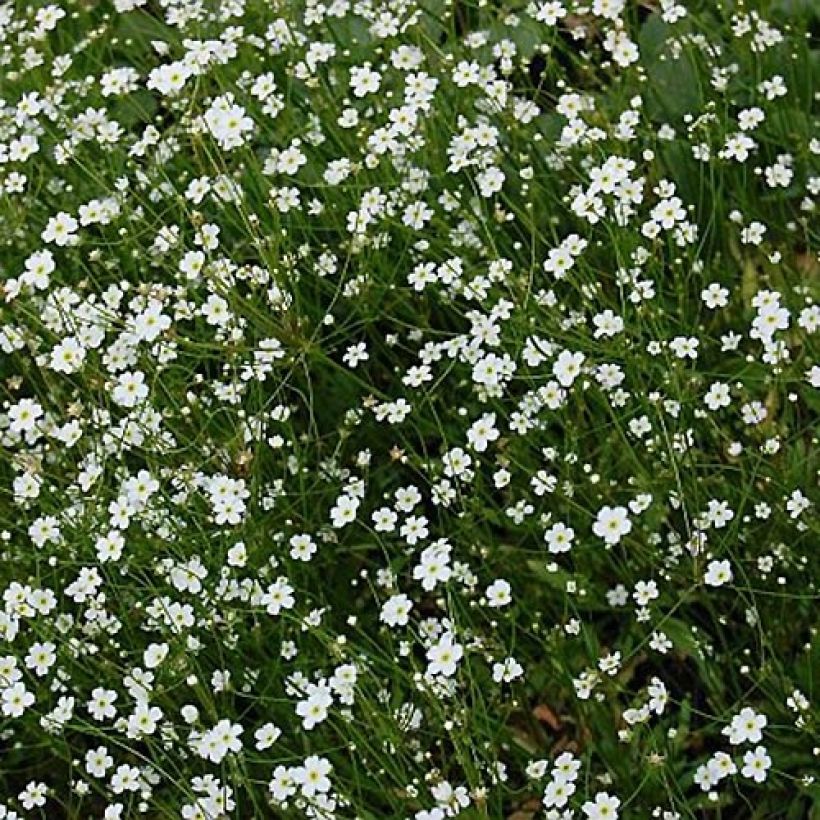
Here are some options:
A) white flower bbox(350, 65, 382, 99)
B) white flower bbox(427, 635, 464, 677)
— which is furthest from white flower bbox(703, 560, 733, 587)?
white flower bbox(350, 65, 382, 99)

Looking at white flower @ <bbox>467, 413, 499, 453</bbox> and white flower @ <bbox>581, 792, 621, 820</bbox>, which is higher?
white flower @ <bbox>467, 413, 499, 453</bbox>

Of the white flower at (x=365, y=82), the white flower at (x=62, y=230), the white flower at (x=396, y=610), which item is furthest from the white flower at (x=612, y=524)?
the white flower at (x=62, y=230)

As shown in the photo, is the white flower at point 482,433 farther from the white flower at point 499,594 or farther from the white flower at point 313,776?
the white flower at point 313,776

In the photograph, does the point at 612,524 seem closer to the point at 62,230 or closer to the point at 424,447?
the point at 424,447

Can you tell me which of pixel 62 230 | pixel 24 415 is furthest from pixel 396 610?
pixel 62 230

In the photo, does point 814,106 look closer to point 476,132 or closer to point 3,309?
point 476,132

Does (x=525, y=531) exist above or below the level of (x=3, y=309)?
below

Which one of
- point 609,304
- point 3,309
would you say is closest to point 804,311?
point 609,304

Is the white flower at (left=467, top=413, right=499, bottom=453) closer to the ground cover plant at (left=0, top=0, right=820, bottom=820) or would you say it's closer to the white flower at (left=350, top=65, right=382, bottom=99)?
the ground cover plant at (left=0, top=0, right=820, bottom=820)
